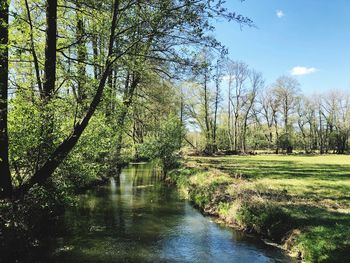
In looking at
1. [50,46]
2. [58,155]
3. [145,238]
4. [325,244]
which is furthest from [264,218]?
[50,46]

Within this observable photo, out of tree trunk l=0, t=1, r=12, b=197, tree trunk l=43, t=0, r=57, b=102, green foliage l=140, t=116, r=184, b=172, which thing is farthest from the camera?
green foliage l=140, t=116, r=184, b=172

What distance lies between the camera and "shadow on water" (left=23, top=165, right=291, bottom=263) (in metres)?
10.1

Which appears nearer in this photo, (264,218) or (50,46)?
(50,46)

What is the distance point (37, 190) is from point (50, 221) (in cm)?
327

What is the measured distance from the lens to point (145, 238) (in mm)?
12031

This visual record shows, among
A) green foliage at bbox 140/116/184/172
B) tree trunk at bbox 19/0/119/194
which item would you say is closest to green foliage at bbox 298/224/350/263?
tree trunk at bbox 19/0/119/194

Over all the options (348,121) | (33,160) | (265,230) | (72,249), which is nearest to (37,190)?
(33,160)

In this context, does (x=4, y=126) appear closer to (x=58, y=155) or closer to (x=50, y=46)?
(x=58, y=155)

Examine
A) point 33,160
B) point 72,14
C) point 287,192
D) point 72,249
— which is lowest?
point 72,249

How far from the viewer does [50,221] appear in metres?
13.0

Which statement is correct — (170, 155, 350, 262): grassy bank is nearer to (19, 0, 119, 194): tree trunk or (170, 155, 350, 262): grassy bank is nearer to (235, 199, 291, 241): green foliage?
(235, 199, 291, 241): green foliage

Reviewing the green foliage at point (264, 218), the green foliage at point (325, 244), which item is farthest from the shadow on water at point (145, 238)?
the green foliage at point (325, 244)

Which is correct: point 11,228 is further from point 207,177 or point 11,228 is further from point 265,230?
point 207,177

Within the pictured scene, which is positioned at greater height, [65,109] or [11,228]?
[65,109]
